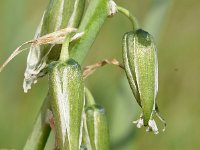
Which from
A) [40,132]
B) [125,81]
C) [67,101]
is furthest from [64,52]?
[125,81]

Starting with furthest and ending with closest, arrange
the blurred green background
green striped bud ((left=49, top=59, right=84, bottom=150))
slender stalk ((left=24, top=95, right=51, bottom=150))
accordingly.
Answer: the blurred green background < slender stalk ((left=24, top=95, right=51, bottom=150)) < green striped bud ((left=49, top=59, right=84, bottom=150))

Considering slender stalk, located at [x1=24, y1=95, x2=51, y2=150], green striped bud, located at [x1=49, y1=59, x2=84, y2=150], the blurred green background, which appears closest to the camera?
green striped bud, located at [x1=49, y1=59, x2=84, y2=150]

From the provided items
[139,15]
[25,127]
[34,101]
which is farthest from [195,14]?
[25,127]

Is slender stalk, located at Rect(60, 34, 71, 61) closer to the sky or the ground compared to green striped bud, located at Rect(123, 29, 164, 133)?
closer to the sky

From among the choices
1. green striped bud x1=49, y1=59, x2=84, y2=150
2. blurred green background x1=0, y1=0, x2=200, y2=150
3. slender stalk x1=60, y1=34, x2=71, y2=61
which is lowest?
blurred green background x1=0, y1=0, x2=200, y2=150

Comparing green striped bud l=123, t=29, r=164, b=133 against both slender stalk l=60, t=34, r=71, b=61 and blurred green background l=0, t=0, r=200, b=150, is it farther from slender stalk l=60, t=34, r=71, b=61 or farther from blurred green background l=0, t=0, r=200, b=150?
blurred green background l=0, t=0, r=200, b=150

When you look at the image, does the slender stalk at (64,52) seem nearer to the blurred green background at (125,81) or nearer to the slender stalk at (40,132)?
the slender stalk at (40,132)

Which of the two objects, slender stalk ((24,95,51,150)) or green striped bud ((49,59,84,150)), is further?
slender stalk ((24,95,51,150))

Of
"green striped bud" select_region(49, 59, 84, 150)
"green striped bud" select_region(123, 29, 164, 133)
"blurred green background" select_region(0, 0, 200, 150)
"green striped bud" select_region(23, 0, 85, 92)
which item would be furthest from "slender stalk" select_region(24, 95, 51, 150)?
"blurred green background" select_region(0, 0, 200, 150)
